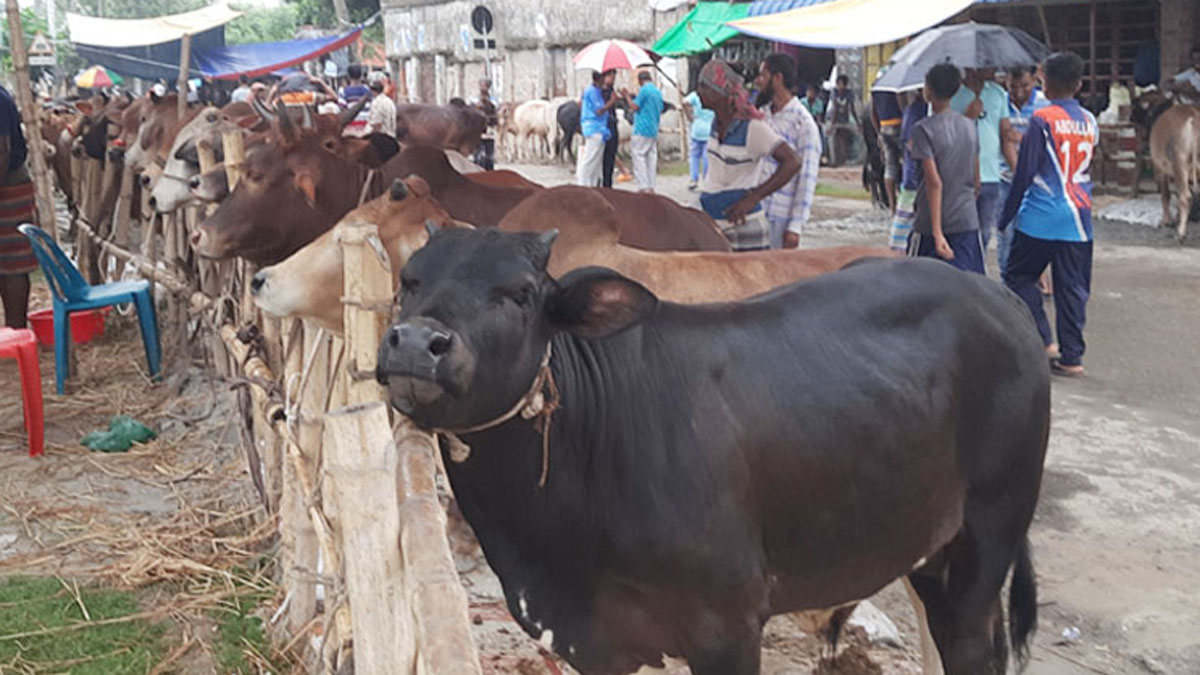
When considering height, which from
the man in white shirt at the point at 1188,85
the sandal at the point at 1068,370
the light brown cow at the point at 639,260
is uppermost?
the man in white shirt at the point at 1188,85

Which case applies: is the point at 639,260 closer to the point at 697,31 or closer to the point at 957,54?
the point at 957,54

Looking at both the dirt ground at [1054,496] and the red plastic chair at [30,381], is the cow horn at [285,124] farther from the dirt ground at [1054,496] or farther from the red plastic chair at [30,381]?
the red plastic chair at [30,381]

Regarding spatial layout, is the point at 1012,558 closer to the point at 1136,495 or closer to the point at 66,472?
the point at 1136,495

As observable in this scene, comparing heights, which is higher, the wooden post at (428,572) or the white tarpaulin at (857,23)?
the white tarpaulin at (857,23)

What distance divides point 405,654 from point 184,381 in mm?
5879

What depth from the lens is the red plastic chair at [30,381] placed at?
639cm

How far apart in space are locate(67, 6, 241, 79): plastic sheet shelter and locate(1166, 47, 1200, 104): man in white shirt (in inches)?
719

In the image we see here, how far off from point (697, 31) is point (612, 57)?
6.90 ft

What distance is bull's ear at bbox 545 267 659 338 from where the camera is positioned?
2.53 m

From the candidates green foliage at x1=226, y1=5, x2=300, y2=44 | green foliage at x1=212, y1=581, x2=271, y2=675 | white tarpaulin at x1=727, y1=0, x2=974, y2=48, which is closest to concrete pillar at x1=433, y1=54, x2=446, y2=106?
white tarpaulin at x1=727, y1=0, x2=974, y2=48

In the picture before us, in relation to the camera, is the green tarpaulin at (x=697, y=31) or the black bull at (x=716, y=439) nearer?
the black bull at (x=716, y=439)

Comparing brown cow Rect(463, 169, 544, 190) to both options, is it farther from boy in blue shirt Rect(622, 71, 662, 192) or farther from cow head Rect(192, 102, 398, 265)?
boy in blue shirt Rect(622, 71, 662, 192)

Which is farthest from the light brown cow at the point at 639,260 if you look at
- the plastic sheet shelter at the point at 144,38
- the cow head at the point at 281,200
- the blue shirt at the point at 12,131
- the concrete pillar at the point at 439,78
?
the concrete pillar at the point at 439,78

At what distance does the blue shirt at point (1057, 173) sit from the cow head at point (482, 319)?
17.3 feet
